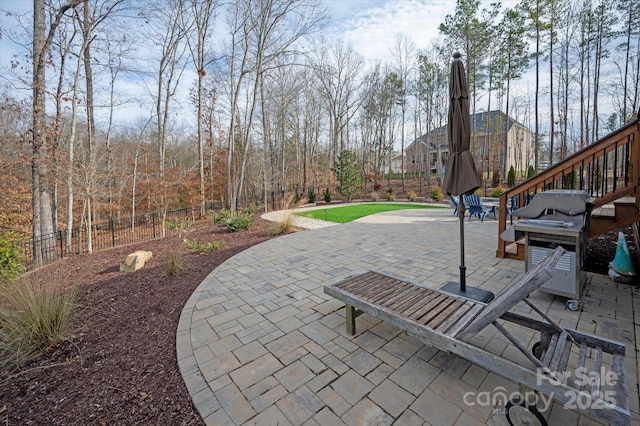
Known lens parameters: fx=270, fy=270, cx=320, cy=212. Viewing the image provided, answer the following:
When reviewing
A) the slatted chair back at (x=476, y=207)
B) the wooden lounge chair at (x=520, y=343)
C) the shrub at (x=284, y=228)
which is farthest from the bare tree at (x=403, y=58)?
the wooden lounge chair at (x=520, y=343)

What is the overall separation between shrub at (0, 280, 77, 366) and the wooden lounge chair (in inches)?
103

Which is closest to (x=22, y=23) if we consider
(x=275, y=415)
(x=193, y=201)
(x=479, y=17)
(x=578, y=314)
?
(x=193, y=201)

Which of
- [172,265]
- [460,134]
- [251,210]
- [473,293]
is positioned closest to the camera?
[460,134]

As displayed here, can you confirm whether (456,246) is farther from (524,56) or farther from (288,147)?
(288,147)

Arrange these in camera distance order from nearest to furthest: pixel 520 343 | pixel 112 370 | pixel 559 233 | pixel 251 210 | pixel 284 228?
pixel 520 343 → pixel 112 370 → pixel 559 233 → pixel 284 228 → pixel 251 210

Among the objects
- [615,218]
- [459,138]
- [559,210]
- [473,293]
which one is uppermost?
[459,138]

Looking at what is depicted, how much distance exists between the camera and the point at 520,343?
180cm

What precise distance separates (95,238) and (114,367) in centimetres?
954

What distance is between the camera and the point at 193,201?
13.7 metres

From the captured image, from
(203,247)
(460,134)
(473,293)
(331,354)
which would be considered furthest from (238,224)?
(460,134)

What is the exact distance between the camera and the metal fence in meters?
6.54

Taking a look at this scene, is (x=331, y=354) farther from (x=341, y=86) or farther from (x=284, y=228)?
(x=341, y=86)

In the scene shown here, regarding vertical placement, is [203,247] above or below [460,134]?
below

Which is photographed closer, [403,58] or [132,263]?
[132,263]
